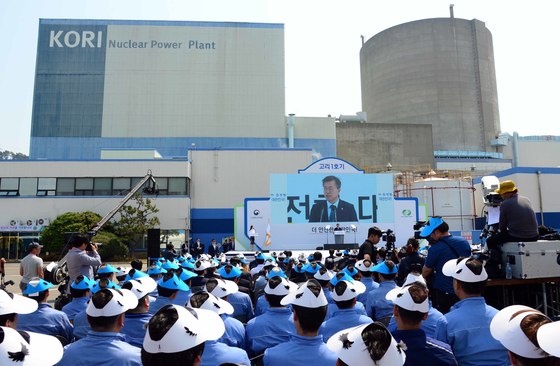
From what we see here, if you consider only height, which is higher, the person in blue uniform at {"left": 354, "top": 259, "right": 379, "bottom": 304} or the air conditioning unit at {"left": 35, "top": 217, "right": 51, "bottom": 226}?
the air conditioning unit at {"left": 35, "top": 217, "right": 51, "bottom": 226}

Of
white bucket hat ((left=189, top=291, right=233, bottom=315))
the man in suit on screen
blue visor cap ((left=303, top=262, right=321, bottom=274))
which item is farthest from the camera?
the man in suit on screen

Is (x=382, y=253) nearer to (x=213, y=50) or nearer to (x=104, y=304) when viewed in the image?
(x=104, y=304)

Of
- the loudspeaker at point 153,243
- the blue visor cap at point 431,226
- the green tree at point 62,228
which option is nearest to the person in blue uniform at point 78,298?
the blue visor cap at point 431,226

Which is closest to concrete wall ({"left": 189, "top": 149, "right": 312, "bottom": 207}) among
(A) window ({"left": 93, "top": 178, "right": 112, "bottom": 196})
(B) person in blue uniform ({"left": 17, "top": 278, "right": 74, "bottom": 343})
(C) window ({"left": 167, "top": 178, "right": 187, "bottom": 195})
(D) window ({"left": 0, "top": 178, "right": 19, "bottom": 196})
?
(C) window ({"left": 167, "top": 178, "right": 187, "bottom": 195})

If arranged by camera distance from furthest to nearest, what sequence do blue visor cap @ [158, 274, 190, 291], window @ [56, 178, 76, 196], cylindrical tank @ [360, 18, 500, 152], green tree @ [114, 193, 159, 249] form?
cylindrical tank @ [360, 18, 500, 152]
window @ [56, 178, 76, 196]
green tree @ [114, 193, 159, 249]
blue visor cap @ [158, 274, 190, 291]

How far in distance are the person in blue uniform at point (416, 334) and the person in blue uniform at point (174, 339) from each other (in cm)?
149

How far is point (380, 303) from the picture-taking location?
5961 mm

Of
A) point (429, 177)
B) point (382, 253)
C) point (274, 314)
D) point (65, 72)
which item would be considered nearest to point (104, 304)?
point (274, 314)

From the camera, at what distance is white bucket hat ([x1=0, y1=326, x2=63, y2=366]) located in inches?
74.7

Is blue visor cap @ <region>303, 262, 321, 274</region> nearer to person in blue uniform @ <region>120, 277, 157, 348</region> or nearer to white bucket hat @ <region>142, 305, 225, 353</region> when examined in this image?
person in blue uniform @ <region>120, 277, 157, 348</region>

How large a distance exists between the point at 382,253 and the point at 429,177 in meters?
30.6

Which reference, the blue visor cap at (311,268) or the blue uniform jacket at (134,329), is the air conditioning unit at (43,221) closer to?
the blue visor cap at (311,268)

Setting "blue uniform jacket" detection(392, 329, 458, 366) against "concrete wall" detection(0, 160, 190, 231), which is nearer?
"blue uniform jacket" detection(392, 329, 458, 366)

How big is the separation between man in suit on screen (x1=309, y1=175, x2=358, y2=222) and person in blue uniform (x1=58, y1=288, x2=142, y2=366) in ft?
75.6
